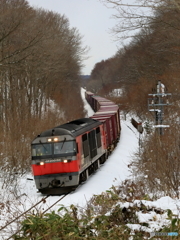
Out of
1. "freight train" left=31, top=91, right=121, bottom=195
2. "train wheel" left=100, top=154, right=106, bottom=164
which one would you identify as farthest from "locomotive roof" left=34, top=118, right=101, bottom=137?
"train wheel" left=100, top=154, right=106, bottom=164

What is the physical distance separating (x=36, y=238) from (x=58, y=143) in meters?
10.3

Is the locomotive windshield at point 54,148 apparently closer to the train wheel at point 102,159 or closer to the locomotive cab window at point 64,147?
the locomotive cab window at point 64,147

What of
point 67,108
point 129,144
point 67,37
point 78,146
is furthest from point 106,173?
point 67,37

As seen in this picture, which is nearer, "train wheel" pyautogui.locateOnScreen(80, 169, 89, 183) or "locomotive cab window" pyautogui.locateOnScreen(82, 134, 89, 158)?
"train wheel" pyautogui.locateOnScreen(80, 169, 89, 183)

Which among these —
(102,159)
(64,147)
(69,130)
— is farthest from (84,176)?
(102,159)

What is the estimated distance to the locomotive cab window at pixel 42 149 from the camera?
15898 mm

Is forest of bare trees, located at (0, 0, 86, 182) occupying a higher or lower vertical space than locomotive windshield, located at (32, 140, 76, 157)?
higher

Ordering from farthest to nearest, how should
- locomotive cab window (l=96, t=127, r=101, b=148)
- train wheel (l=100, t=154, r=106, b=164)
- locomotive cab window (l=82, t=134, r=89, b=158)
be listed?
train wheel (l=100, t=154, r=106, b=164)
locomotive cab window (l=96, t=127, r=101, b=148)
locomotive cab window (l=82, t=134, r=89, b=158)

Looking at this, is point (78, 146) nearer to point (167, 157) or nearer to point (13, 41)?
point (167, 157)

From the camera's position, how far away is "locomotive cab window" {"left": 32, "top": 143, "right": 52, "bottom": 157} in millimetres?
15898

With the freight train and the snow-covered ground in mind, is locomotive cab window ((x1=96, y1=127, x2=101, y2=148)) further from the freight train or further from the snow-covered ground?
the freight train

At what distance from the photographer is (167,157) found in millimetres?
12141

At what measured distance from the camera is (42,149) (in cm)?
1596

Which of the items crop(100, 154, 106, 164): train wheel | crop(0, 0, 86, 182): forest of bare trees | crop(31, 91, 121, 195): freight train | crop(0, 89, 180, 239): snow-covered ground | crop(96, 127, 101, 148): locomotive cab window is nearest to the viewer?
crop(0, 89, 180, 239): snow-covered ground
